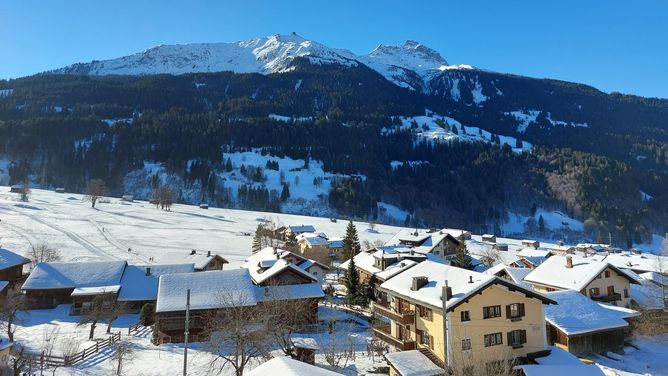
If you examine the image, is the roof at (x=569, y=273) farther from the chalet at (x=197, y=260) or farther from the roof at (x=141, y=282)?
the roof at (x=141, y=282)

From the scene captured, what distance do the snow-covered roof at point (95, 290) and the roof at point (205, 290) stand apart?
9.92 meters

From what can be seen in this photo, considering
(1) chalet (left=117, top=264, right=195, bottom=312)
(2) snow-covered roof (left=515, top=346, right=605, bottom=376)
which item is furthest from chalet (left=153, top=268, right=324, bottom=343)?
(2) snow-covered roof (left=515, top=346, right=605, bottom=376)

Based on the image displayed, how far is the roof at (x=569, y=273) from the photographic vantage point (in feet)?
142

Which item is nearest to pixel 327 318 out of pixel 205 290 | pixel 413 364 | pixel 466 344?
pixel 205 290

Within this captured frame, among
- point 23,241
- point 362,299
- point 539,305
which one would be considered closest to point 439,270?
point 539,305

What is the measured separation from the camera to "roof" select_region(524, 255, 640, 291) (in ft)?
142

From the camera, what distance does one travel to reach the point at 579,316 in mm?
35375

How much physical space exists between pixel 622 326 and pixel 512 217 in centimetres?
17598

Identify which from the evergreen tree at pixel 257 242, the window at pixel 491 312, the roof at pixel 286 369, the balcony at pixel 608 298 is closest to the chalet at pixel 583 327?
the balcony at pixel 608 298

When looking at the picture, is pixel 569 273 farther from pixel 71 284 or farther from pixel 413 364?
pixel 71 284

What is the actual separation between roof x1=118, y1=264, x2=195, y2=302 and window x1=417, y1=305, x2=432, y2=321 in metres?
32.0

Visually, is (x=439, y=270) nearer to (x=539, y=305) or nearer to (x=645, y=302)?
(x=539, y=305)

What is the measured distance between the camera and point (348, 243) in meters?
70.5

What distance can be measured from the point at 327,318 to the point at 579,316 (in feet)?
78.3
